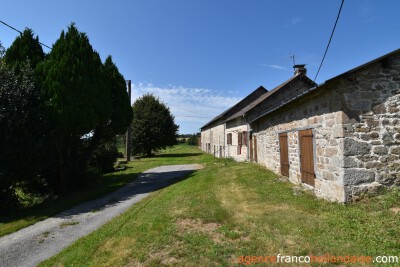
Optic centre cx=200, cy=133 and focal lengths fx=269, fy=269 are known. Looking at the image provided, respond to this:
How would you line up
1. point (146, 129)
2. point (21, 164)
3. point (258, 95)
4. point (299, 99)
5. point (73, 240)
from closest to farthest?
point (73, 240) → point (299, 99) → point (21, 164) → point (258, 95) → point (146, 129)

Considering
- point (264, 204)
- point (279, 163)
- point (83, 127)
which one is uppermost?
point (83, 127)

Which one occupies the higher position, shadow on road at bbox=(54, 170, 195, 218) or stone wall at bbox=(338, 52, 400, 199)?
stone wall at bbox=(338, 52, 400, 199)

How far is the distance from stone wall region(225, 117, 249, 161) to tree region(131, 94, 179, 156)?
1110cm

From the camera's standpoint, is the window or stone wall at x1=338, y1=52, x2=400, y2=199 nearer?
stone wall at x1=338, y1=52, x2=400, y2=199

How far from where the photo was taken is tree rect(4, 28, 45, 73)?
11.1 m

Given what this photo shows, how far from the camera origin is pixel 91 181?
14.3 metres

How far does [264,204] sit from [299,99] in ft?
12.0

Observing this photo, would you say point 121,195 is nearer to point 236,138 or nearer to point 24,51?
point 24,51

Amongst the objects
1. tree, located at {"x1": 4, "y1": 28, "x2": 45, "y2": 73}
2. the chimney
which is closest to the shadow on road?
tree, located at {"x1": 4, "y1": 28, "x2": 45, "y2": 73}

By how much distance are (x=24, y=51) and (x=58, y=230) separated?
8324 mm

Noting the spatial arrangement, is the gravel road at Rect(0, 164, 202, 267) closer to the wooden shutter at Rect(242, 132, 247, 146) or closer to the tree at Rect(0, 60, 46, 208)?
the tree at Rect(0, 60, 46, 208)

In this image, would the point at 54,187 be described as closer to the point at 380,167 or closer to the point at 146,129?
the point at 380,167

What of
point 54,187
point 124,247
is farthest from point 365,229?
point 54,187

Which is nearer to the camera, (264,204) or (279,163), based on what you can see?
(264,204)
